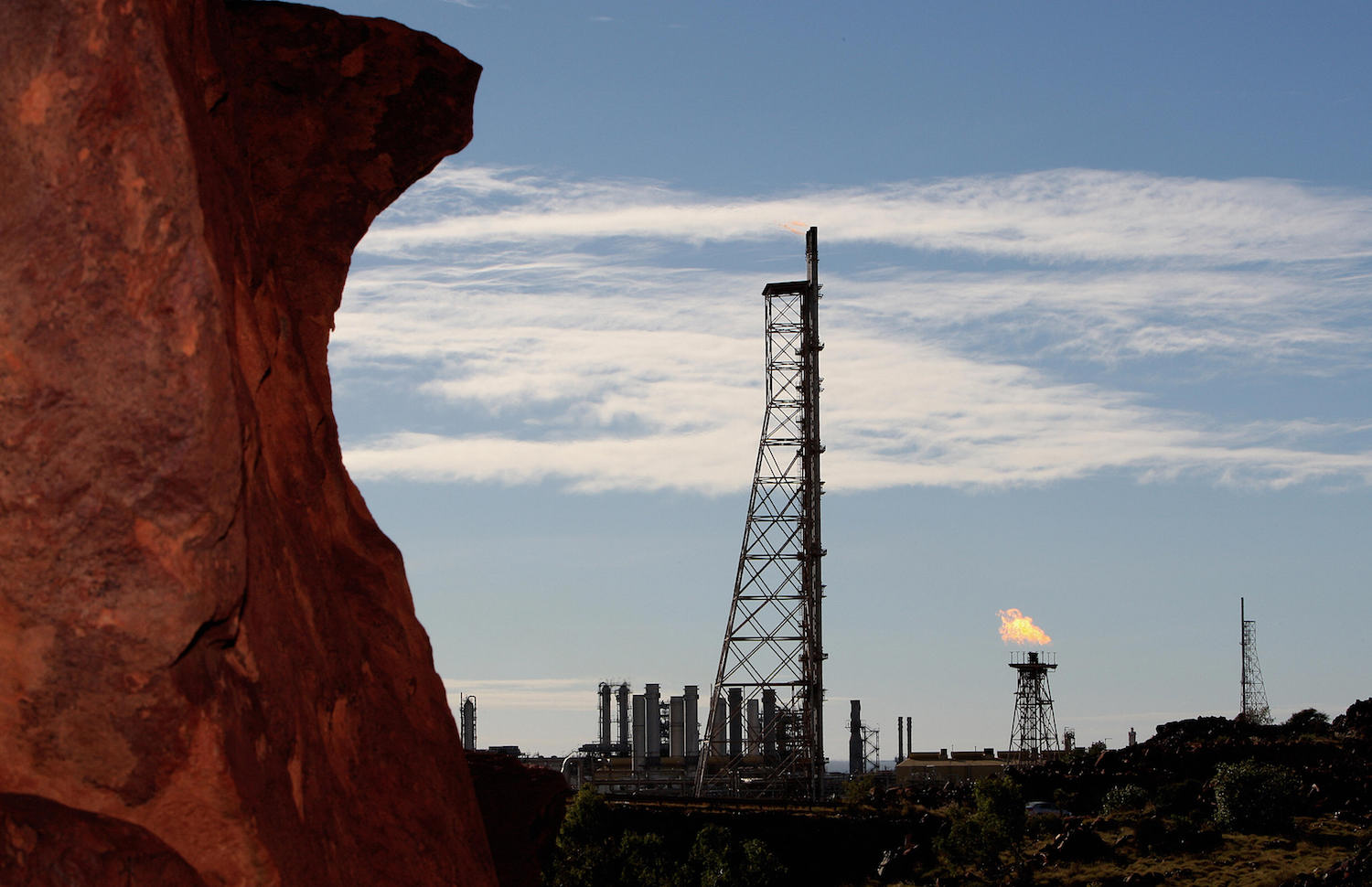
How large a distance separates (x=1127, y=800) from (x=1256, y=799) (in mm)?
7176

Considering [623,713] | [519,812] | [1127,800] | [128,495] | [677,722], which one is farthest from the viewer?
[623,713]

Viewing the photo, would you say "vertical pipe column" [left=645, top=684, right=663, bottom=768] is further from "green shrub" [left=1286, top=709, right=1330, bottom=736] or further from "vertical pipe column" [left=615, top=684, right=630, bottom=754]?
"green shrub" [left=1286, top=709, right=1330, bottom=736]

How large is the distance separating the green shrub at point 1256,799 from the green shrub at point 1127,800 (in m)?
4.68

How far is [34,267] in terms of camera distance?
18.1ft

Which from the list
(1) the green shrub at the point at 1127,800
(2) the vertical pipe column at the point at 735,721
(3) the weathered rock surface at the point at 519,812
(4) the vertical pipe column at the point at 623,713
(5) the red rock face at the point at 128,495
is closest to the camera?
(5) the red rock face at the point at 128,495

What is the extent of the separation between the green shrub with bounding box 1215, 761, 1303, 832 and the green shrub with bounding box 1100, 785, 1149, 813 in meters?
4.68

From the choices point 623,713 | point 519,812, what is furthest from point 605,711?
point 519,812

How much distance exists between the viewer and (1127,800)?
53.8 metres

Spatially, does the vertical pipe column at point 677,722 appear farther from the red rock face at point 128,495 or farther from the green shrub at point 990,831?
the red rock face at point 128,495

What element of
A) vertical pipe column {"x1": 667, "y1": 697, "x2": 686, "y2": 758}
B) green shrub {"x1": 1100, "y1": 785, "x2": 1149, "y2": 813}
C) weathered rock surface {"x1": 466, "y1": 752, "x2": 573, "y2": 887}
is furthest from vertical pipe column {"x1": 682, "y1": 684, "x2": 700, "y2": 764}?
weathered rock surface {"x1": 466, "y1": 752, "x2": 573, "y2": 887}

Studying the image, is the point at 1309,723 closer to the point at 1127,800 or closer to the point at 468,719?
the point at 1127,800

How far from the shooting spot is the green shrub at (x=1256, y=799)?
4647 centimetres

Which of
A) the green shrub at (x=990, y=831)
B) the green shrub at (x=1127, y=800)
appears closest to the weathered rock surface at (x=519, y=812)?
the green shrub at (x=990, y=831)

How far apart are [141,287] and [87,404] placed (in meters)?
0.50
